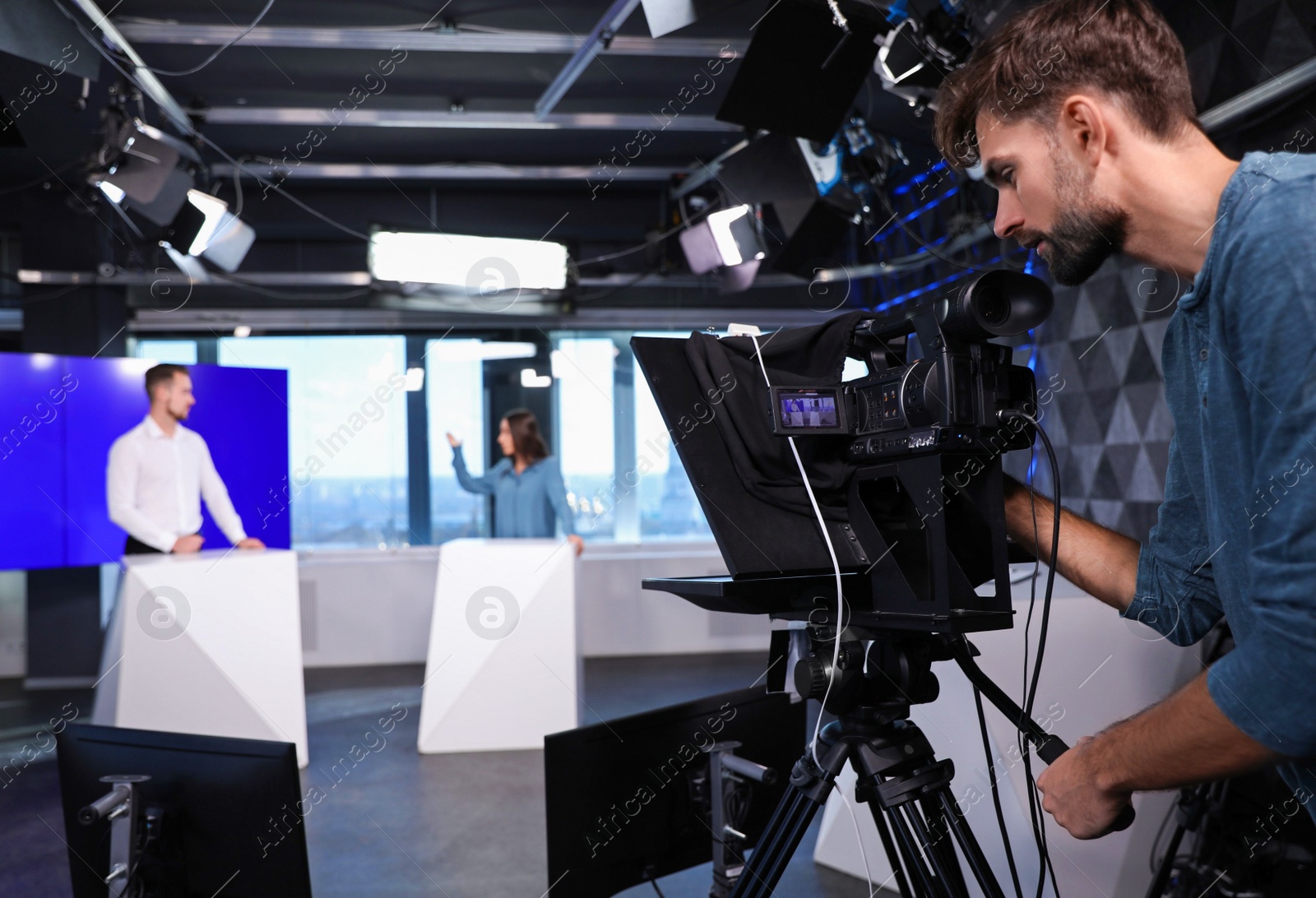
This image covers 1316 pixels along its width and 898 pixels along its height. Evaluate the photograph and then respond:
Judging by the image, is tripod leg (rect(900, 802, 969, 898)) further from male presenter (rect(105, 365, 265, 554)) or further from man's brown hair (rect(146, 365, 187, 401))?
man's brown hair (rect(146, 365, 187, 401))

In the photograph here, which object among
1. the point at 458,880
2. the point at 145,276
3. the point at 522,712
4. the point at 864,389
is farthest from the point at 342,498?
the point at 864,389

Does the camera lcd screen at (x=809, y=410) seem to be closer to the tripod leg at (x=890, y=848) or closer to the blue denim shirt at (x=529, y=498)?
the tripod leg at (x=890, y=848)

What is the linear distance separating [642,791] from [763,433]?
2.53 ft

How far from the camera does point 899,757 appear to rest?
3.63ft

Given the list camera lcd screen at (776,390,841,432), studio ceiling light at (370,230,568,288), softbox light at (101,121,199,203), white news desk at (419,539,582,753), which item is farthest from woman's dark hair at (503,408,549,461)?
camera lcd screen at (776,390,841,432)

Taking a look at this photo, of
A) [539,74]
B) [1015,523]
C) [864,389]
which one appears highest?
[539,74]

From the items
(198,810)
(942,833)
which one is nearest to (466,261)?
(198,810)

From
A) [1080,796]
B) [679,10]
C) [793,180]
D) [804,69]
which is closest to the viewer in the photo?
[1080,796]

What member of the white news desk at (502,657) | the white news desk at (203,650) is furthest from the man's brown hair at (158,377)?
the white news desk at (502,657)

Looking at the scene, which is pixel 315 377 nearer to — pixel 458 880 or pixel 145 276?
pixel 145 276

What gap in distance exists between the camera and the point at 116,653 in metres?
3.25

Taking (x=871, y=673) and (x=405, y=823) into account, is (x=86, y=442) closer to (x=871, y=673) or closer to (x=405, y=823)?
(x=405, y=823)

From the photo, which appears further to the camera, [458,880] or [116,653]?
[116,653]

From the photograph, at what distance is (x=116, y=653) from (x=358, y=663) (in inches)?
106
